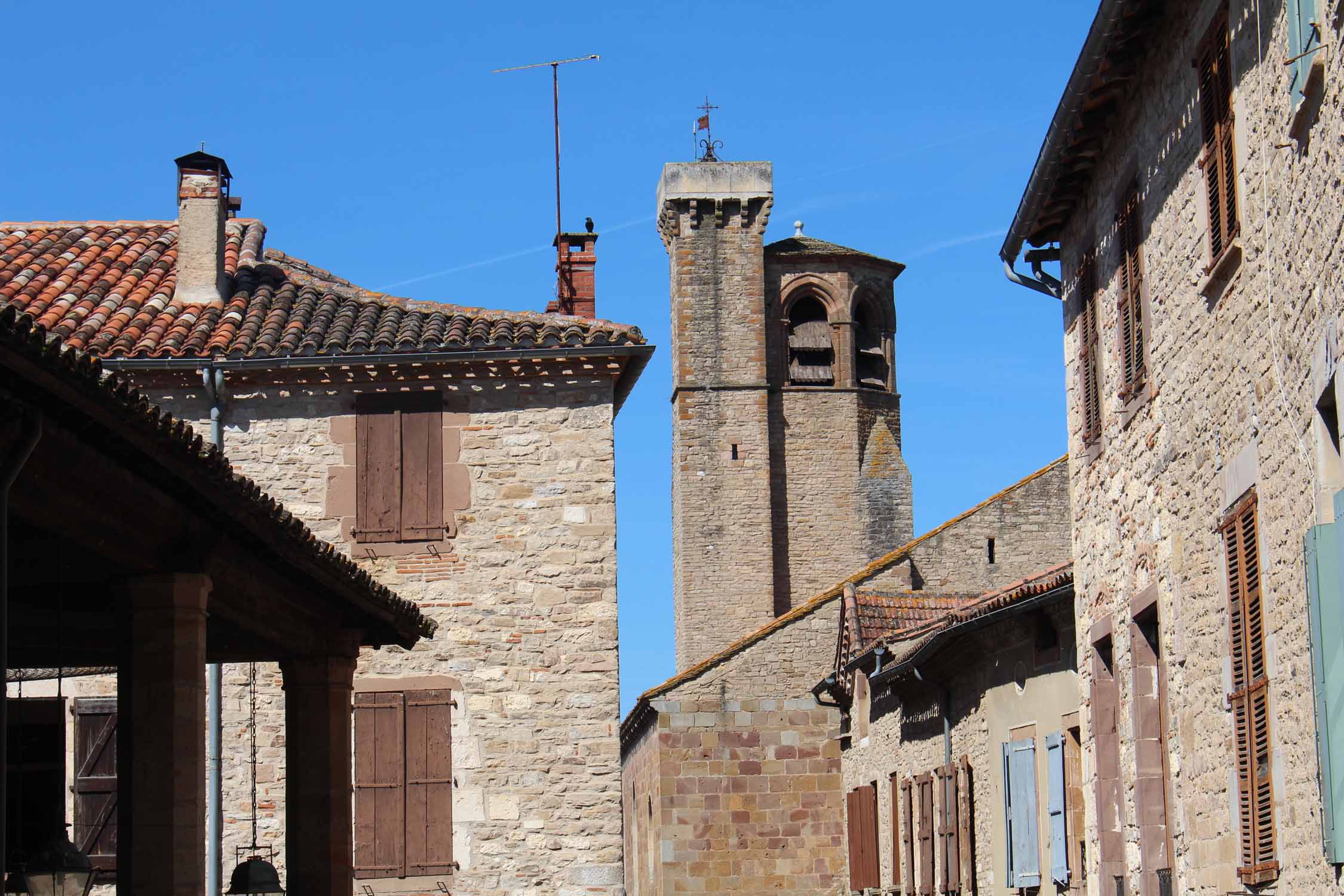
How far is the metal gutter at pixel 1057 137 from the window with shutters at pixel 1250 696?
9.29 ft

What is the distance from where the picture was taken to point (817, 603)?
27844mm

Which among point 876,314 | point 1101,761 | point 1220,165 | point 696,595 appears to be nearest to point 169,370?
point 1101,761

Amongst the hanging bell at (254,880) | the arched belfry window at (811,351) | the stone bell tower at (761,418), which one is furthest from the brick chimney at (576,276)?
the arched belfry window at (811,351)

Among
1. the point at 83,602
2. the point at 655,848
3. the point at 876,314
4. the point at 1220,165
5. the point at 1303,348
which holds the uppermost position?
the point at 876,314

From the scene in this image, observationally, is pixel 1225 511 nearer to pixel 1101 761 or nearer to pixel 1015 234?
pixel 1101 761

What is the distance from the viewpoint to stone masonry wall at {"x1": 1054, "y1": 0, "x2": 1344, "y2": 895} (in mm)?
7980

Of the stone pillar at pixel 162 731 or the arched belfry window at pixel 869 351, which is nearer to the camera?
the stone pillar at pixel 162 731

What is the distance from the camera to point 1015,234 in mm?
13648

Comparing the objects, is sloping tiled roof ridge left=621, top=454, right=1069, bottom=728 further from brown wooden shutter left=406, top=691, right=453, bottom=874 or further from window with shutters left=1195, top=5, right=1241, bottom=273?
window with shutters left=1195, top=5, right=1241, bottom=273

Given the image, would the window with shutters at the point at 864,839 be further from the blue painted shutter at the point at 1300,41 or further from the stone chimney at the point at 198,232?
the blue painted shutter at the point at 1300,41

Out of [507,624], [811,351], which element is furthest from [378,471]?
[811,351]

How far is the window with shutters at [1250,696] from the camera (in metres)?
8.94

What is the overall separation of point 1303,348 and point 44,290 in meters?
12.9

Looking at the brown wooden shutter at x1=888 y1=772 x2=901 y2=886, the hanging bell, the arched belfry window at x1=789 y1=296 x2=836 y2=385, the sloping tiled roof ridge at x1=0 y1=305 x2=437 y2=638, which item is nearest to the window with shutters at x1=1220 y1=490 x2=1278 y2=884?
the sloping tiled roof ridge at x1=0 y1=305 x2=437 y2=638
